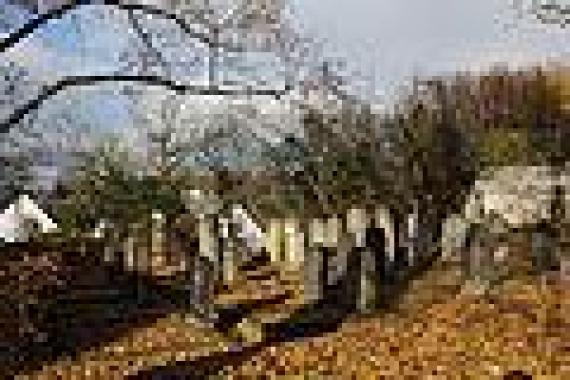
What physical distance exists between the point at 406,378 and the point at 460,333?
1.92 m

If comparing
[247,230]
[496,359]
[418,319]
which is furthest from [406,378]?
[247,230]

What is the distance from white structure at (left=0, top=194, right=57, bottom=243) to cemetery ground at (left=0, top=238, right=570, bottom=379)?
6812 mm

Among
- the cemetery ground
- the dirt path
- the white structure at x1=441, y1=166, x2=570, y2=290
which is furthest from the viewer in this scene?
the white structure at x1=441, y1=166, x2=570, y2=290

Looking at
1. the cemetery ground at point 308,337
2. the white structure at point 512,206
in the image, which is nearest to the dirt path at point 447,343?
the cemetery ground at point 308,337

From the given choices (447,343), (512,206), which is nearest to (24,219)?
(512,206)

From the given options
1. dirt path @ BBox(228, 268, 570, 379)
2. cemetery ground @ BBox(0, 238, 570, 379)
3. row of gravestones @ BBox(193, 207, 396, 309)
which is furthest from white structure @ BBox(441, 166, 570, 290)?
dirt path @ BBox(228, 268, 570, 379)

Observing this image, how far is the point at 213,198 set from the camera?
27.8 meters

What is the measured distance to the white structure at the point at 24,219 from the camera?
27.0m

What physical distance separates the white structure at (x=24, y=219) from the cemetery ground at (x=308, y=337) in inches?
268

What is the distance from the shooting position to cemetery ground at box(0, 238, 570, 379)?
12922 mm

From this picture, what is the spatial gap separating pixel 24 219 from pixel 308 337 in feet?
49.8

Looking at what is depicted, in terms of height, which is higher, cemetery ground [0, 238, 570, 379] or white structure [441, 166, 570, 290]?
white structure [441, 166, 570, 290]

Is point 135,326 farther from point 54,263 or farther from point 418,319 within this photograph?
point 418,319

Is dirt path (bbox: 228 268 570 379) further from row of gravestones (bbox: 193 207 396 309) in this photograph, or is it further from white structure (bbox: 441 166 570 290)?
white structure (bbox: 441 166 570 290)
